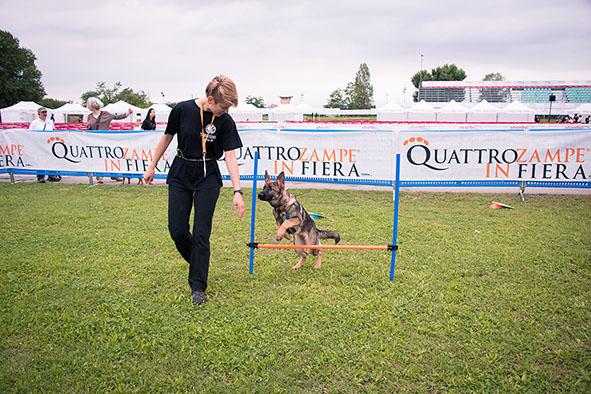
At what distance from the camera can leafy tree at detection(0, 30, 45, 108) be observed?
61.4 m

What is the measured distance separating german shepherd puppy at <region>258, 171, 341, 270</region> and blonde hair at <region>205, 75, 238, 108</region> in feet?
3.79

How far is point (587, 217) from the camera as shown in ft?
24.7

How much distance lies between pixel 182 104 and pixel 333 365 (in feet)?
8.65

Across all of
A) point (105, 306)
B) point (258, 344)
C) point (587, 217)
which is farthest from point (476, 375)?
point (587, 217)

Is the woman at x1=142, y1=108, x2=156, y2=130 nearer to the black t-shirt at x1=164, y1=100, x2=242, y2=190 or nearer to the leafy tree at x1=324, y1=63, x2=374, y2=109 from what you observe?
the black t-shirt at x1=164, y1=100, x2=242, y2=190

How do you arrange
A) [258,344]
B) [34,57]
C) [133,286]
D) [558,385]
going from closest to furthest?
[558,385], [258,344], [133,286], [34,57]

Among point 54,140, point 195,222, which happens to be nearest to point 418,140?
point 195,222

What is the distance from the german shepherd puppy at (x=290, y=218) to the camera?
4732 mm

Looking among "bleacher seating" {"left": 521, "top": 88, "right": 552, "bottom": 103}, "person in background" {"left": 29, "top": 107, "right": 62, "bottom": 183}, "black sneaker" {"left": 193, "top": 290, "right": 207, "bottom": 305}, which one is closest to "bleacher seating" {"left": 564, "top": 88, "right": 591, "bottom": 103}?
"bleacher seating" {"left": 521, "top": 88, "right": 552, "bottom": 103}

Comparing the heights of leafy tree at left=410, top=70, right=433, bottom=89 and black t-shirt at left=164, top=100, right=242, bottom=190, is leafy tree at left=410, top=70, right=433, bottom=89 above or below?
above

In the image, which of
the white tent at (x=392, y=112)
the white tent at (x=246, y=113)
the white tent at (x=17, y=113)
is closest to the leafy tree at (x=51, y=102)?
the white tent at (x=17, y=113)

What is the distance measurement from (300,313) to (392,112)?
1425 inches

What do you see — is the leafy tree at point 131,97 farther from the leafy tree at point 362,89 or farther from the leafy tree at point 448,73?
the leafy tree at point 448,73

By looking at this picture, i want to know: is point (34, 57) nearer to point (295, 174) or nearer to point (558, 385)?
point (295, 174)
